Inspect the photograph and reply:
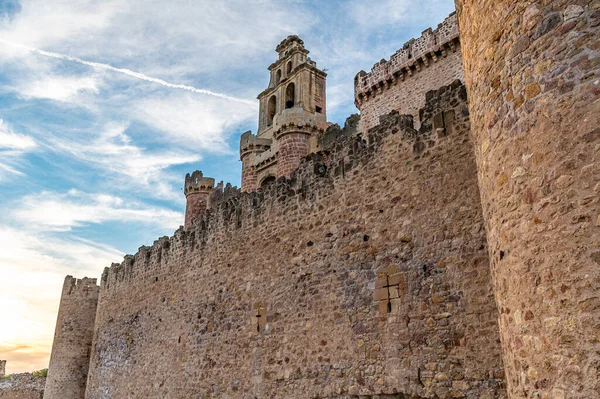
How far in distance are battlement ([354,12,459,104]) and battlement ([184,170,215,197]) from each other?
24.3 ft

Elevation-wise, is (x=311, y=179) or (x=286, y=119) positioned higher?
(x=286, y=119)

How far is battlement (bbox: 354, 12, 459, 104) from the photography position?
1650 cm

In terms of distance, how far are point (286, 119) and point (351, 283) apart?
12179mm

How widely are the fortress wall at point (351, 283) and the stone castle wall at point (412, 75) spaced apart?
23.2ft

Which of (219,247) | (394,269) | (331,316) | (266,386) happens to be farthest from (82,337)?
(394,269)

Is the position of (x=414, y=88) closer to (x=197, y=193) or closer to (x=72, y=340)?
(x=197, y=193)

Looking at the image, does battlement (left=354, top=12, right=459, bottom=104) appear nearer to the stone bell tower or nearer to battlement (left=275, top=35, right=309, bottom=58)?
the stone bell tower

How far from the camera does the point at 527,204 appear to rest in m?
4.04

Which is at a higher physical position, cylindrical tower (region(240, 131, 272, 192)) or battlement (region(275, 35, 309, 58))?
battlement (region(275, 35, 309, 58))

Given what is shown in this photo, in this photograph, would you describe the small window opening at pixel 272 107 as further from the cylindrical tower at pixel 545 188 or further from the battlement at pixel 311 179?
the cylindrical tower at pixel 545 188

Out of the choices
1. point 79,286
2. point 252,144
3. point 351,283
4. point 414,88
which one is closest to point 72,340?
point 79,286

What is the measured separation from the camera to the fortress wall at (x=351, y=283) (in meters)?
6.71

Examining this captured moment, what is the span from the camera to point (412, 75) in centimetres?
1745

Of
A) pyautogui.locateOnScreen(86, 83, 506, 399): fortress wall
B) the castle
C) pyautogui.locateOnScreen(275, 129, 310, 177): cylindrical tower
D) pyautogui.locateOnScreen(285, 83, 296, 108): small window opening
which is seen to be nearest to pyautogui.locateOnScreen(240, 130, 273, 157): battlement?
pyautogui.locateOnScreen(285, 83, 296, 108): small window opening
